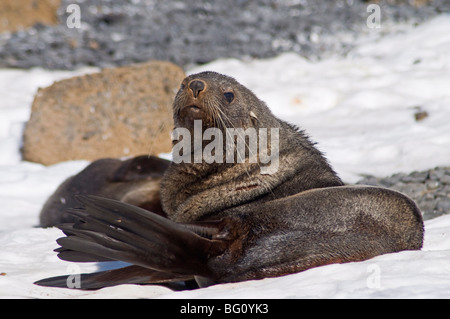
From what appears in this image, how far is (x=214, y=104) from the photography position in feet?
14.8

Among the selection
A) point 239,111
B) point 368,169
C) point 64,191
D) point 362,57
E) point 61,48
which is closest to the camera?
point 239,111

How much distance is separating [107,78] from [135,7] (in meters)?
5.10

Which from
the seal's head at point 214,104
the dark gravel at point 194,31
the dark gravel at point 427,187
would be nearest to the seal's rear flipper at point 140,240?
the seal's head at point 214,104

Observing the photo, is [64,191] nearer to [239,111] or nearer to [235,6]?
[239,111]

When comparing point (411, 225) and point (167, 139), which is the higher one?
point (167, 139)

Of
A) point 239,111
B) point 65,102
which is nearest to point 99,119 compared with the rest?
point 65,102

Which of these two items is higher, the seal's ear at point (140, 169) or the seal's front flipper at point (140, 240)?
the seal's ear at point (140, 169)

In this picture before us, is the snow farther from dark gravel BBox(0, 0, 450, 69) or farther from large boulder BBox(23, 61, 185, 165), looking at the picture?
dark gravel BBox(0, 0, 450, 69)

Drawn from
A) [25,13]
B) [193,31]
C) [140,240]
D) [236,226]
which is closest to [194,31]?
[193,31]

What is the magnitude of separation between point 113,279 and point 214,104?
4.15 feet

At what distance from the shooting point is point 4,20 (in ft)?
41.6

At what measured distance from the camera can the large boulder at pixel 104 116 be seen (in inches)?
340

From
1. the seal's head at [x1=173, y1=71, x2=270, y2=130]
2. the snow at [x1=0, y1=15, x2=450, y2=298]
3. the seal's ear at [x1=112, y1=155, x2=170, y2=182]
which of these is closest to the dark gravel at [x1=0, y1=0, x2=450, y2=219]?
the snow at [x1=0, y1=15, x2=450, y2=298]

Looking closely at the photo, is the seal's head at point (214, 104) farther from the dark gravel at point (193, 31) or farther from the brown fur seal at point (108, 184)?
the dark gravel at point (193, 31)
